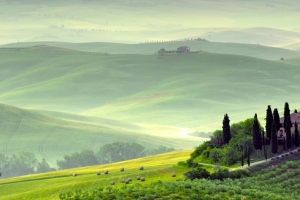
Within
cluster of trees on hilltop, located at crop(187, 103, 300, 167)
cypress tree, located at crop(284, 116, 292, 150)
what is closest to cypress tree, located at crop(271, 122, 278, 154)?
cluster of trees on hilltop, located at crop(187, 103, 300, 167)

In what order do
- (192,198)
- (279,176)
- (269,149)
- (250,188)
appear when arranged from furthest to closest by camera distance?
1. (269,149)
2. (279,176)
3. (250,188)
4. (192,198)

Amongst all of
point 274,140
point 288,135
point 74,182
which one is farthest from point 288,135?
point 74,182

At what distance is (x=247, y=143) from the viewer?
339 ft

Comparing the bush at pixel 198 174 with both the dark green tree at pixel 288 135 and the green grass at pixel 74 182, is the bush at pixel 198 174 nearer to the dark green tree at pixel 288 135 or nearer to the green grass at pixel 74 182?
the green grass at pixel 74 182

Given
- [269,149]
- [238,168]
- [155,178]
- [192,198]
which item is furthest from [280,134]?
[192,198]

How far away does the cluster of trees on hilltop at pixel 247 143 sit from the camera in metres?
99.8

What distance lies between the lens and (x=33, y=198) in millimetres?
95938

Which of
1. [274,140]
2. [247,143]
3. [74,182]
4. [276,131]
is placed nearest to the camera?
[274,140]

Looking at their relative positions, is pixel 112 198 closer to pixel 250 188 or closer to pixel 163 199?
pixel 163 199

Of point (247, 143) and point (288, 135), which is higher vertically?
point (288, 135)

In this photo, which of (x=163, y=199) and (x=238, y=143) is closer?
(x=163, y=199)

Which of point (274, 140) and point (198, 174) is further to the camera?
point (274, 140)

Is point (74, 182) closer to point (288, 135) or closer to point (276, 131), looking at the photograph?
point (276, 131)

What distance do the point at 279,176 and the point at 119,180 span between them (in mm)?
19432
